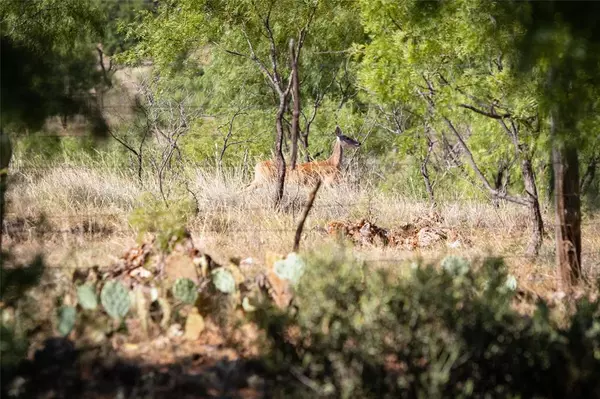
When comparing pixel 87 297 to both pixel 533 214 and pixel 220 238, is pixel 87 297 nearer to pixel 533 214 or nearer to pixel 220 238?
pixel 220 238

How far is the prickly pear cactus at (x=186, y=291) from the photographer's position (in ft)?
18.1

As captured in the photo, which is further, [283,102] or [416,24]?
[283,102]

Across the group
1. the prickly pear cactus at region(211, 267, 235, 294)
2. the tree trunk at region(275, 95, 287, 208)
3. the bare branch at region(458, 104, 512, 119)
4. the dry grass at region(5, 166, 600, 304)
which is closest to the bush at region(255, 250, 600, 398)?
the prickly pear cactus at region(211, 267, 235, 294)

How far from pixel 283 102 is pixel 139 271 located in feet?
23.8

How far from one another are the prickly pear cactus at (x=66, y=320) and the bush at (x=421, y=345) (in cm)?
108

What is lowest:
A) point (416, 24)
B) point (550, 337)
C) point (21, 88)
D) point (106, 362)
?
point (106, 362)

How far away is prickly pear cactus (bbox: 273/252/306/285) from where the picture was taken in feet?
18.2

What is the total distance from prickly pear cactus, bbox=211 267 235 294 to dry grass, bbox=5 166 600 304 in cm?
142

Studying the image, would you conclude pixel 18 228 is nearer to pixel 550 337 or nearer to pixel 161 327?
pixel 161 327

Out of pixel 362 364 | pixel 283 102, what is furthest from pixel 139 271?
pixel 283 102

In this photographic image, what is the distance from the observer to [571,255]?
718cm

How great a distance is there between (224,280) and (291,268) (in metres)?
0.44

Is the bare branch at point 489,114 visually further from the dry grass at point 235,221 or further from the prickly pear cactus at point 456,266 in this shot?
the prickly pear cactus at point 456,266

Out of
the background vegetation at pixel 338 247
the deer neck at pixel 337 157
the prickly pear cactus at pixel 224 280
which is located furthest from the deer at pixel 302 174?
the prickly pear cactus at pixel 224 280
